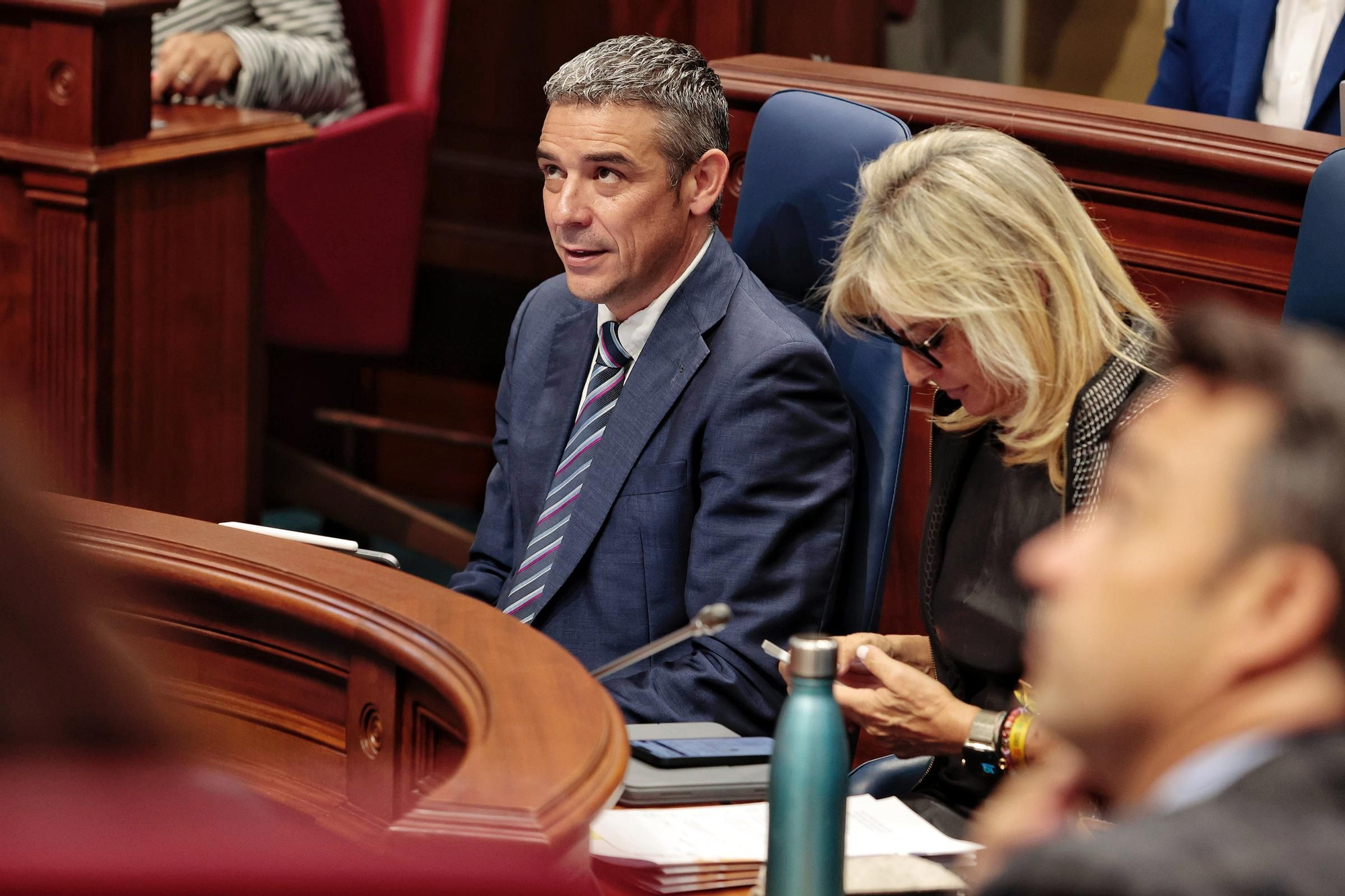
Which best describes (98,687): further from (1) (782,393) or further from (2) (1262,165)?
(2) (1262,165)

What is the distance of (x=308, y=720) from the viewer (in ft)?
4.85

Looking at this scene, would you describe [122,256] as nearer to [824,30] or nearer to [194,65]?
[194,65]

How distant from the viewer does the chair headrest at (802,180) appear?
197 centimetres

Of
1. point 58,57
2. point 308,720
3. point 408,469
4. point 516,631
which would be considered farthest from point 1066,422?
point 408,469

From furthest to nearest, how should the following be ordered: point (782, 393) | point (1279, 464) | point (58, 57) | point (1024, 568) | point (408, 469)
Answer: point (408, 469), point (58, 57), point (782, 393), point (1024, 568), point (1279, 464)

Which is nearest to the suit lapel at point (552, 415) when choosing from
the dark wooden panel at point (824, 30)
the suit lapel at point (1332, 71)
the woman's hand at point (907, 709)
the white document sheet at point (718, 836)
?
the woman's hand at point (907, 709)

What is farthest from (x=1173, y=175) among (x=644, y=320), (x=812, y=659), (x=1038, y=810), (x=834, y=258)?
(x=1038, y=810)

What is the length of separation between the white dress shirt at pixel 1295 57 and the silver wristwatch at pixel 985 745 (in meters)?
1.65

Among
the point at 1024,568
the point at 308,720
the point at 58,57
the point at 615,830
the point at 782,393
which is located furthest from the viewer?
the point at 58,57

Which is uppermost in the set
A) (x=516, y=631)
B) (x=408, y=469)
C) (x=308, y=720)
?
(x=516, y=631)

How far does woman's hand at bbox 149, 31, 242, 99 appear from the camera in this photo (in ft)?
10.5

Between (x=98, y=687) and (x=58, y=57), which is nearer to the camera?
(x=98, y=687)

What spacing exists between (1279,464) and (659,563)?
1.30 meters

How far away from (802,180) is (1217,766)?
145cm
